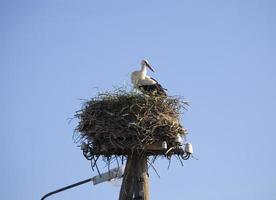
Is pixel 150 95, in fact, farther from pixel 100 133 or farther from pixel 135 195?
pixel 135 195

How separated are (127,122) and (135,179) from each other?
0.75m

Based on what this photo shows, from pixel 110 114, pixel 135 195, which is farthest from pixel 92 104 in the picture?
pixel 135 195

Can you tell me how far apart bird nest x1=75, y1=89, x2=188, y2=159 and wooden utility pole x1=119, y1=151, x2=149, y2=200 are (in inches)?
6.0

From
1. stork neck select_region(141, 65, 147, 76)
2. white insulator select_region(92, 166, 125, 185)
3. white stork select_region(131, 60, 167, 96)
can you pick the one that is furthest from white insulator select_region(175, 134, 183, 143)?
stork neck select_region(141, 65, 147, 76)

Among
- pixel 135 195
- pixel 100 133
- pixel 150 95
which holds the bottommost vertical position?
pixel 135 195

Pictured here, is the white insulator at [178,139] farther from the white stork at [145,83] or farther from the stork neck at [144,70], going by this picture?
the stork neck at [144,70]

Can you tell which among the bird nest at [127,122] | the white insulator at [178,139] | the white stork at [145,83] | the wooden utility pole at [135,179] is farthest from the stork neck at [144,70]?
the wooden utility pole at [135,179]

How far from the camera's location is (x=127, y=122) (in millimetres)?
6816

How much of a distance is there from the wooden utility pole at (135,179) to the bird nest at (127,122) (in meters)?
0.15

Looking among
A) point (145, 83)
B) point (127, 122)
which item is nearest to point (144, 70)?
point (145, 83)

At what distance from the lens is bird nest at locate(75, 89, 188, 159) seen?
659 cm

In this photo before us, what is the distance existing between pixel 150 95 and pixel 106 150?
Answer: 1.25m

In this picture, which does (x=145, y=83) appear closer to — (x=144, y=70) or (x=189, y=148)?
(x=144, y=70)

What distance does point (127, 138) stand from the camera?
662 cm
